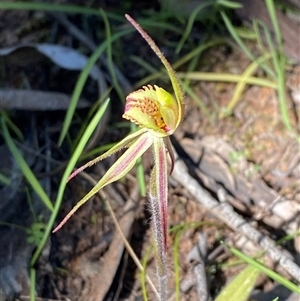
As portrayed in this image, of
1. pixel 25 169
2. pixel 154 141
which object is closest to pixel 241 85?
pixel 25 169

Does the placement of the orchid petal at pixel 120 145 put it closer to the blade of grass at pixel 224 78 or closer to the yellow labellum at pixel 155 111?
the yellow labellum at pixel 155 111

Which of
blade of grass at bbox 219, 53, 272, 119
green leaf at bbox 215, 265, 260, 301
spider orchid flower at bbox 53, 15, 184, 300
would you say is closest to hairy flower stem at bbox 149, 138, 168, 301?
spider orchid flower at bbox 53, 15, 184, 300

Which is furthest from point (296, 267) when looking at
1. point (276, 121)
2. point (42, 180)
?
point (42, 180)

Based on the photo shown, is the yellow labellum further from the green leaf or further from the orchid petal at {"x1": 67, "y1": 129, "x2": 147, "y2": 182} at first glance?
the green leaf

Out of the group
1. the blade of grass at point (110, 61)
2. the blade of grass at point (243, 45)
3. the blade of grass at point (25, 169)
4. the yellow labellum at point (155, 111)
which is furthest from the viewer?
the blade of grass at point (243, 45)

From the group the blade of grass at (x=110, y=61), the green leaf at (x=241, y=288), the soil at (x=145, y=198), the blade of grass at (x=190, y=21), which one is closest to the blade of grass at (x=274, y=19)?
the soil at (x=145, y=198)

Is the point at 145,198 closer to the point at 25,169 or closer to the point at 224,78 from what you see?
the point at 25,169
